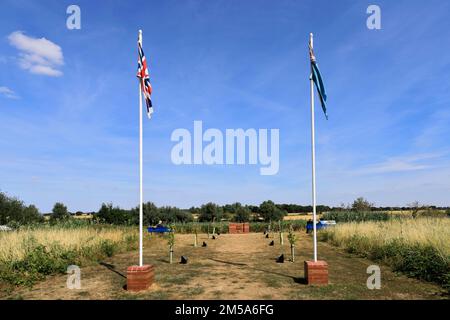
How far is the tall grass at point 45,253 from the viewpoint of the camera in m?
9.72

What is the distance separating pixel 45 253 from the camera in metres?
11.1

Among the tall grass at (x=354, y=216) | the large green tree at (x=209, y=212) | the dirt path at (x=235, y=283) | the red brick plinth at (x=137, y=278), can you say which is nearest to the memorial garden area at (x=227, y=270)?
the dirt path at (x=235, y=283)

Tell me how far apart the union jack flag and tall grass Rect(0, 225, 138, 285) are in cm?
566

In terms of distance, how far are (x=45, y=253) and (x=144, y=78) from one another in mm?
6663

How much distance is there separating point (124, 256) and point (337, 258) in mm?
8843

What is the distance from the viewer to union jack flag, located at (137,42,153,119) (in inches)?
352

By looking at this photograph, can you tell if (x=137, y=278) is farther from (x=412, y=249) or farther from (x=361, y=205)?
(x=361, y=205)

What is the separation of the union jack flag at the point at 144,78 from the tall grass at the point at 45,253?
18.6 feet

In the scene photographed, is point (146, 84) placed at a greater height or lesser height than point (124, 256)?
greater
